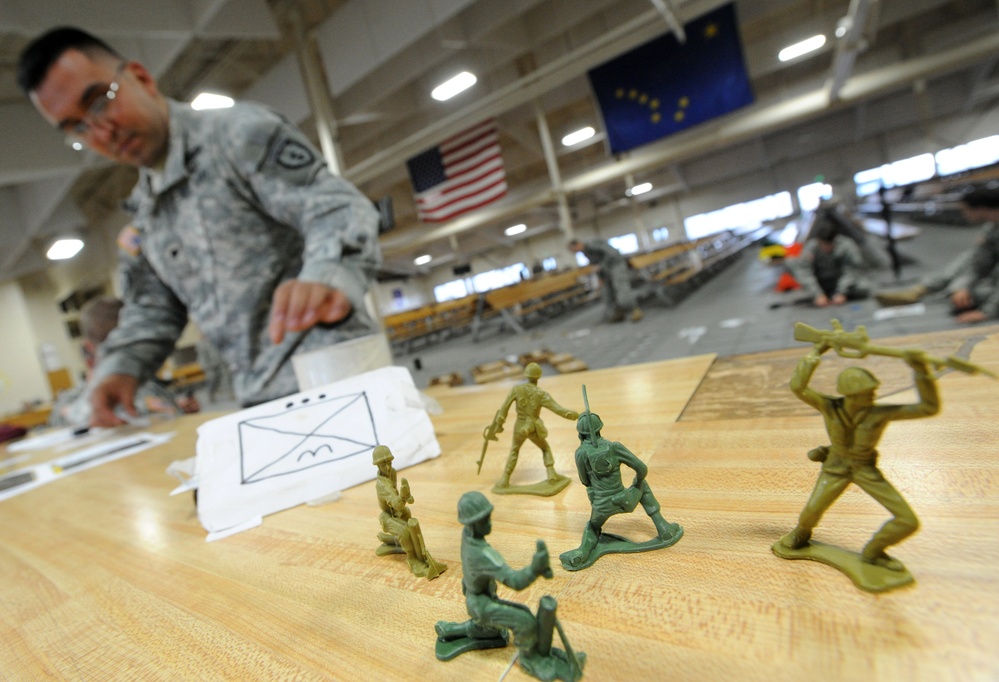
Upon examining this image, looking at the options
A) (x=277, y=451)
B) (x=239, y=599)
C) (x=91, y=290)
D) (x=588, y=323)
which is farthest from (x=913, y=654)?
(x=91, y=290)

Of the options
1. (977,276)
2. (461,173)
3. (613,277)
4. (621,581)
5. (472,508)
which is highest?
(461,173)

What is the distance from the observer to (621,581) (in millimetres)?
371

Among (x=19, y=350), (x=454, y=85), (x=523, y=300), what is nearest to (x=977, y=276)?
(x=523, y=300)

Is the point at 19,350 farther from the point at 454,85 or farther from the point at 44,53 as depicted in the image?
the point at 44,53

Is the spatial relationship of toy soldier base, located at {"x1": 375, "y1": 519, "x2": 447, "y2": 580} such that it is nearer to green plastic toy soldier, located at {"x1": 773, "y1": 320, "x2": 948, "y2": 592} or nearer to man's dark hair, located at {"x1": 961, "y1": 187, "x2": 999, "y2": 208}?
green plastic toy soldier, located at {"x1": 773, "y1": 320, "x2": 948, "y2": 592}

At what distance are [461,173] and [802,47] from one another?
513cm

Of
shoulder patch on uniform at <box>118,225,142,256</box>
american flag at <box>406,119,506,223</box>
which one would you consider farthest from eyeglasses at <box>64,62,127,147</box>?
american flag at <box>406,119,506,223</box>

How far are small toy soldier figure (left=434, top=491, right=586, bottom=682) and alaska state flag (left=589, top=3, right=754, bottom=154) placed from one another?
19.5 feet

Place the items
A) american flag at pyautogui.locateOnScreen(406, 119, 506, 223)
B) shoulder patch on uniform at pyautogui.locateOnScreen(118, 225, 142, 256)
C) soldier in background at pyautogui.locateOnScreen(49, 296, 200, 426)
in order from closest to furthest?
shoulder patch on uniform at pyautogui.locateOnScreen(118, 225, 142, 256)
soldier in background at pyautogui.locateOnScreen(49, 296, 200, 426)
american flag at pyautogui.locateOnScreen(406, 119, 506, 223)

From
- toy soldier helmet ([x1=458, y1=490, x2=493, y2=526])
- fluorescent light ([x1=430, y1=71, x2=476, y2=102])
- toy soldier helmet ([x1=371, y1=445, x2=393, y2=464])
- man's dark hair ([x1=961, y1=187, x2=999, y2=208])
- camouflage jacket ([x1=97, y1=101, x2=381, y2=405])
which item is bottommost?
toy soldier helmet ([x1=458, y1=490, x2=493, y2=526])

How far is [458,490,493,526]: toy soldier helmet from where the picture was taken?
1.00ft

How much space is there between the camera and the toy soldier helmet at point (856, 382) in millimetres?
306

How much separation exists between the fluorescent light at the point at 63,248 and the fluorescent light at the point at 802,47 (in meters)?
9.59

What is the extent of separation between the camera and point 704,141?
7668mm
